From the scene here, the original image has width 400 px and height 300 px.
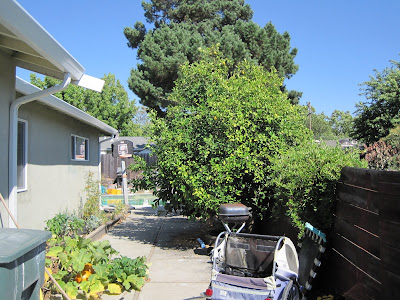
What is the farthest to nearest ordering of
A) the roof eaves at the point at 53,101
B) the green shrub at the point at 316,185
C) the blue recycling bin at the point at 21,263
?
1. the roof eaves at the point at 53,101
2. the green shrub at the point at 316,185
3. the blue recycling bin at the point at 21,263

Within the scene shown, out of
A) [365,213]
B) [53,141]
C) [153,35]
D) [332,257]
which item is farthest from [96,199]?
[153,35]

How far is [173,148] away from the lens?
25.1 feet

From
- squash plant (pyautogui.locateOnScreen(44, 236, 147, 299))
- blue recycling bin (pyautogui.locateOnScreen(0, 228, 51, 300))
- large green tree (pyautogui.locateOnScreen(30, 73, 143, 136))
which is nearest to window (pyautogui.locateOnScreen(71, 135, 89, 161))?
squash plant (pyautogui.locateOnScreen(44, 236, 147, 299))

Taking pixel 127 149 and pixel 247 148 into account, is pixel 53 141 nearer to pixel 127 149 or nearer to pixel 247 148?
pixel 247 148

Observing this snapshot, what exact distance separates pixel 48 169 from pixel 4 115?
339cm

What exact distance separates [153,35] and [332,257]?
60.6ft

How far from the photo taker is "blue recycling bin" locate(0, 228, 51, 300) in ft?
7.70

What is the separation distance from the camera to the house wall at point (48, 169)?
6977 millimetres

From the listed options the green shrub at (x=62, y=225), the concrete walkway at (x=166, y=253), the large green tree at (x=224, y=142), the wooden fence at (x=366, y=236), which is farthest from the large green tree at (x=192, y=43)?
the wooden fence at (x=366, y=236)

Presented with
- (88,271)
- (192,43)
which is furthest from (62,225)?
(192,43)

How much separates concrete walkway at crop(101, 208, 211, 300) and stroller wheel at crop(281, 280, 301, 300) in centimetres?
127

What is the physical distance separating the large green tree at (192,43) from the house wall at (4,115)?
45.1ft

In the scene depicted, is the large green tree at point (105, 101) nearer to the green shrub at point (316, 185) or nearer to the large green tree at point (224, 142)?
the large green tree at point (224, 142)

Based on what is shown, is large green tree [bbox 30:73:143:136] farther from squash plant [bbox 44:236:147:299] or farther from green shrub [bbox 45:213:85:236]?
squash plant [bbox 44:236:147:299]
